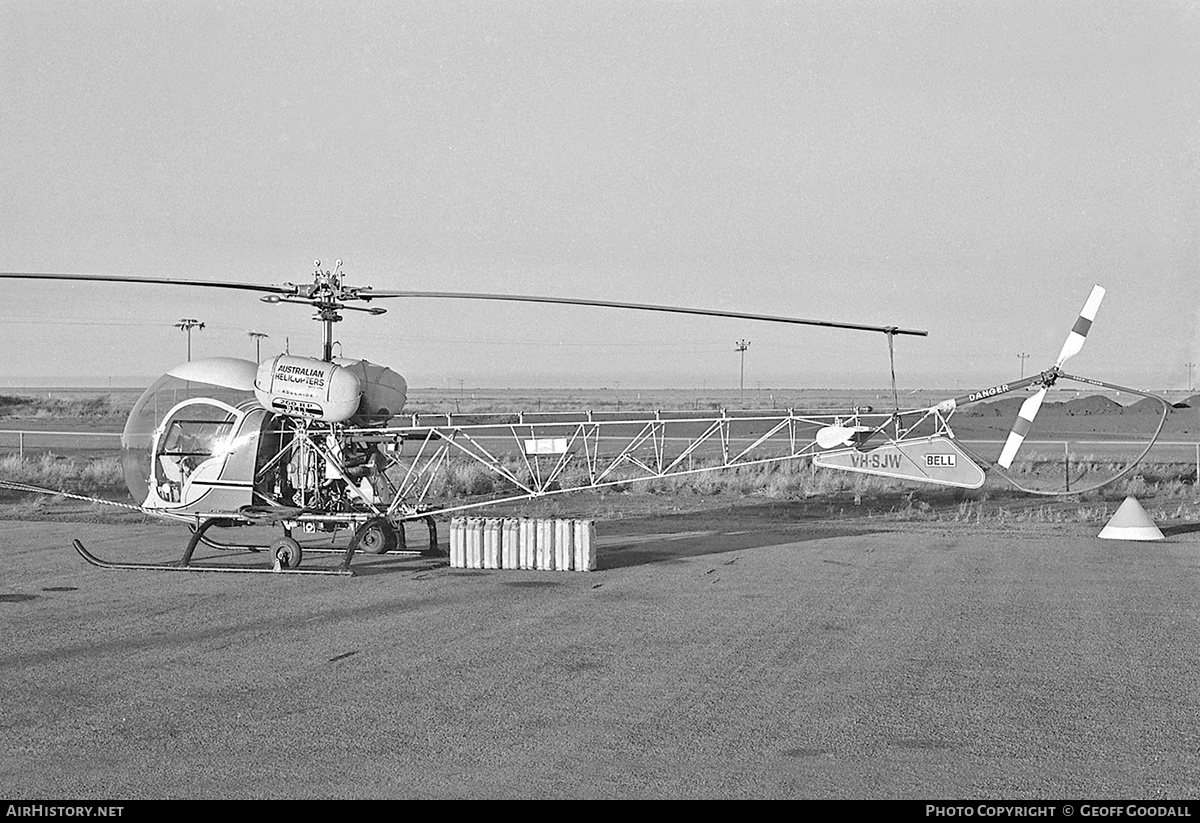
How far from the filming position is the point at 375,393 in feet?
60.7

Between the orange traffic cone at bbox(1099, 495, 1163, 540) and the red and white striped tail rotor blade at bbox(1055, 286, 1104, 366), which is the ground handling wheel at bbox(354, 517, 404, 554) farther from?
the orange traffic cone at bbox(1099, 495, 1163, 540)

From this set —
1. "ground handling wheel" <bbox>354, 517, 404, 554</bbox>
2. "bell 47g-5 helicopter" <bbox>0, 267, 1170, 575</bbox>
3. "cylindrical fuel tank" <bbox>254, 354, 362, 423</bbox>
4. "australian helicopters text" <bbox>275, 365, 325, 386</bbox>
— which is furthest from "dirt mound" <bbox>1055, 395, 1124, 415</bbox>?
"australian helicopters text" <bbox>275, 365, 325, 386</bbox>

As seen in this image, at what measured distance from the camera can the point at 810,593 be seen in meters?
16.1

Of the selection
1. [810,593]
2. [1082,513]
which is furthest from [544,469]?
[810,593]

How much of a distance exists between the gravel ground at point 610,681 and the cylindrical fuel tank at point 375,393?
7.77ft

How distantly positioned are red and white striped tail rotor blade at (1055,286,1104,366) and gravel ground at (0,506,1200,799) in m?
3.31

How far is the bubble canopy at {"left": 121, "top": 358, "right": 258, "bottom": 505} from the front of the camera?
1827 centimetres

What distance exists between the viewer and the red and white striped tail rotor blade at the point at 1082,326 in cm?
1577

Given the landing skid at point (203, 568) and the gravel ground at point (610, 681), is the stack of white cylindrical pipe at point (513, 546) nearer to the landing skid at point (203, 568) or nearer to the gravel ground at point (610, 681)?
the gravel ground at point (610, 681)

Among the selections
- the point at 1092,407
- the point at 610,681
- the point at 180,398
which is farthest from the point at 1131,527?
the point at 1092,407

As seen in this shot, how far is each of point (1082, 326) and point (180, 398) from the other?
43.6 ft

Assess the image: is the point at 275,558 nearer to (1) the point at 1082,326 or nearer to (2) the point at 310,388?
(2) the point at 310,388

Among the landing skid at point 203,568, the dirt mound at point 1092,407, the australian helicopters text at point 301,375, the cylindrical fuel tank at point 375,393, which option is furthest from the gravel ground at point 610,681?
the dirt mound at point 1092,407

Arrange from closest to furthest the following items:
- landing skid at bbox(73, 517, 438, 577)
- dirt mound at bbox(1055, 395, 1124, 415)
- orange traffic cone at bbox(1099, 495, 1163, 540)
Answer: landing skid at bbox(73, 517, 438, 577) → orange traffic cone at bbox(1099, 495, 1163, 540) → dirt mound at bbox(1055, 395, 1124, 415)
